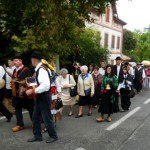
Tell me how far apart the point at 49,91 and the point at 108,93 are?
9.09 ft

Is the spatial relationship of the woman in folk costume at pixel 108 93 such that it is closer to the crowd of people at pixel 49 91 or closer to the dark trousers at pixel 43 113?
the crowd of people at pixel 49 91

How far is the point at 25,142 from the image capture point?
274 inches

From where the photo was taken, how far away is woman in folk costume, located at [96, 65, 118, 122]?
9.21 metres

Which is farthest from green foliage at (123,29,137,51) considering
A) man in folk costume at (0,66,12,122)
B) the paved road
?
man in folk costume at (0,66,12,122)

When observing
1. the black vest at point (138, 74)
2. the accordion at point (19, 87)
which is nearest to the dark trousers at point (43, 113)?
the accordion at point (19, 87)

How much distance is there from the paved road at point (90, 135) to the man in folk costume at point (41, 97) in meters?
0.23

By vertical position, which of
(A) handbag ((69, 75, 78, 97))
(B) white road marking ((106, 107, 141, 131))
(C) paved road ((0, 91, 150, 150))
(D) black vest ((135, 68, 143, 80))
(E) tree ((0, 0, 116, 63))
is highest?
(E) tree ((0, 0, 116, 63))

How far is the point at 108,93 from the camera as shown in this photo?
30.5 feet

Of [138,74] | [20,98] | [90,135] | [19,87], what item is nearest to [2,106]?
[20,98]

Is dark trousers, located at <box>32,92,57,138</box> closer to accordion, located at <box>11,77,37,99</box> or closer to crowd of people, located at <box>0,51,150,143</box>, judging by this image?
crowd of people, located at <box>0,51,150,143</box>

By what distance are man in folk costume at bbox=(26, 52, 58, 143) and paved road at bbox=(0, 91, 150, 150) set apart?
225mm

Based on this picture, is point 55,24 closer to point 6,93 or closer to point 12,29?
point 12,29

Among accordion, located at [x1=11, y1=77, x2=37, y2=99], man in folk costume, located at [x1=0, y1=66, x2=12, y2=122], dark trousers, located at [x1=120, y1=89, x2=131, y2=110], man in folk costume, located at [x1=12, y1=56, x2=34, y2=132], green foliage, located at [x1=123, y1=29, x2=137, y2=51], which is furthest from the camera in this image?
green foliage, located at [x1=123, y1=29, x2=137, y2=51]

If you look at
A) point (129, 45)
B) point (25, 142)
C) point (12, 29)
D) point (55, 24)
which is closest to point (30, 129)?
point (25, 142)
